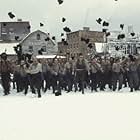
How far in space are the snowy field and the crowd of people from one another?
488 centimetres

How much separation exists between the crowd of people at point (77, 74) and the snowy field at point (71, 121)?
16.0 feet

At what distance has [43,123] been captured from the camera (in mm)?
10680

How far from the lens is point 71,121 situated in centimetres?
1082

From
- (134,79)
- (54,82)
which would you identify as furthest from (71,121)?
(134,79)

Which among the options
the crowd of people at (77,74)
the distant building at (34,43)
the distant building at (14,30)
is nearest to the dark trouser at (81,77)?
the crowd of people at (77,74)

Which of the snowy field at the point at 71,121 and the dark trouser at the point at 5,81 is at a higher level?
the dark trouser at the point at 5,81

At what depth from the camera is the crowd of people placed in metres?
20.2

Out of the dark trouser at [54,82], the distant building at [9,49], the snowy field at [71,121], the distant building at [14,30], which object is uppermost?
the distant building at [14,30]

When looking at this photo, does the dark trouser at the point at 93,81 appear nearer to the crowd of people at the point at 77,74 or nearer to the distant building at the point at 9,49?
the crowd of people at the point at 77,74

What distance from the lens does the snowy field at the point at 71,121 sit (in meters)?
8.90

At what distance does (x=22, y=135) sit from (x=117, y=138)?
1.95 meters

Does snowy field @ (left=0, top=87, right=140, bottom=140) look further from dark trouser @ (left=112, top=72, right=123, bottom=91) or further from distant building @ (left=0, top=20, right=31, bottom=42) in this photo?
distant building @ (left=0, top=20, right=31, bottom=42)

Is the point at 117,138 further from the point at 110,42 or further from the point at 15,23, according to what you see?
the point at 15,23

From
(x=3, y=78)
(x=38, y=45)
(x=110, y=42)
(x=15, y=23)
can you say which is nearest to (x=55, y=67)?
(x=3, y=78)
